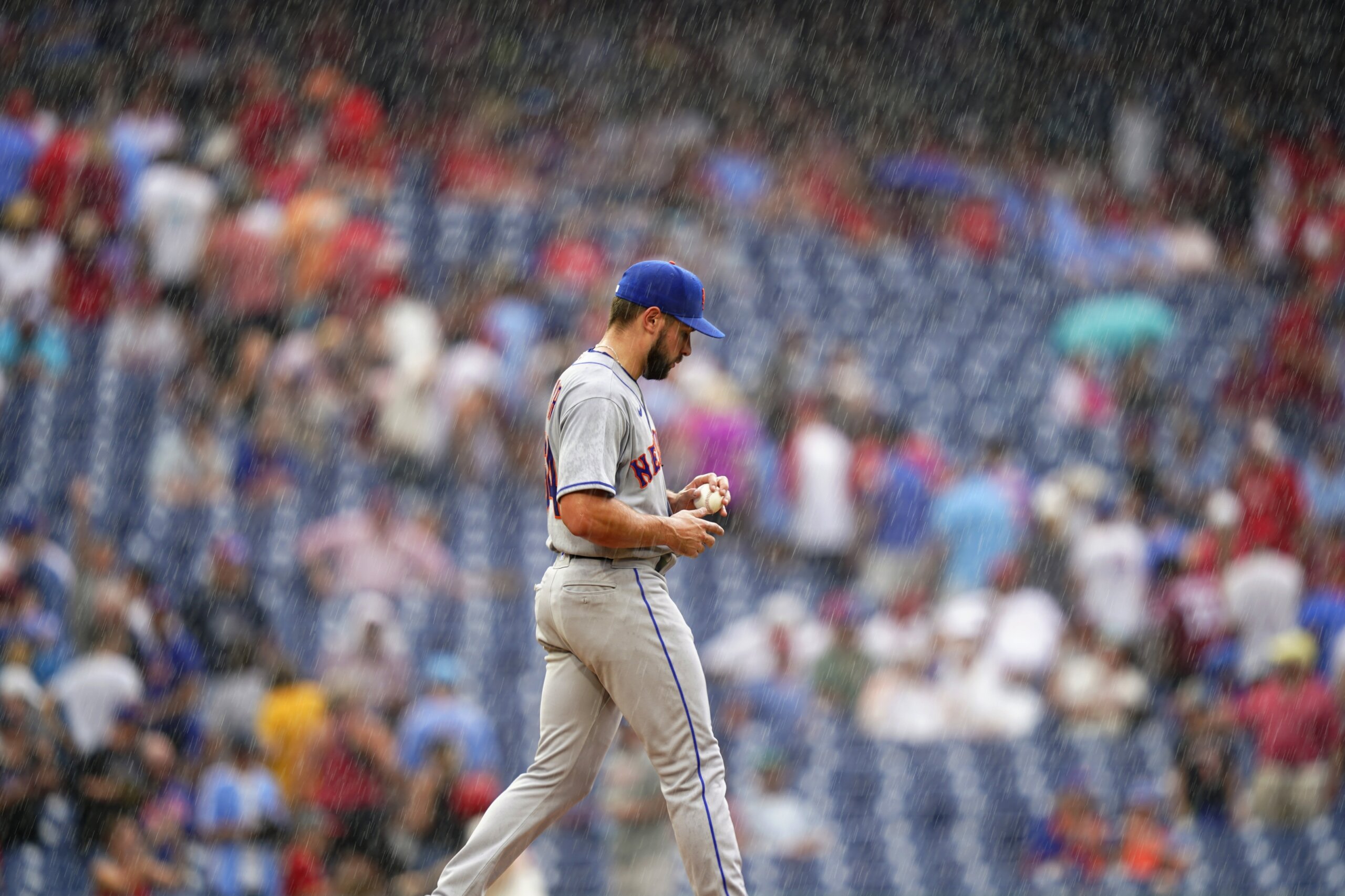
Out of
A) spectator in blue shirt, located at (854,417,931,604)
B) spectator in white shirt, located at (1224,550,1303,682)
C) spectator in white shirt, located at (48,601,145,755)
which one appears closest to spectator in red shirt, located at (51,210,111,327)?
spectator in white shirt, located at (48,601,145,755)

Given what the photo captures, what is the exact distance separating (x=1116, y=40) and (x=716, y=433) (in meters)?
8.43

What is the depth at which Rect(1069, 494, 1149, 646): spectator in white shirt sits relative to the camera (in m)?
8.60

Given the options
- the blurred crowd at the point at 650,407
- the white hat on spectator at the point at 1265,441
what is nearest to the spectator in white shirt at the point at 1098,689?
the blurred crowd at the point at 650,407

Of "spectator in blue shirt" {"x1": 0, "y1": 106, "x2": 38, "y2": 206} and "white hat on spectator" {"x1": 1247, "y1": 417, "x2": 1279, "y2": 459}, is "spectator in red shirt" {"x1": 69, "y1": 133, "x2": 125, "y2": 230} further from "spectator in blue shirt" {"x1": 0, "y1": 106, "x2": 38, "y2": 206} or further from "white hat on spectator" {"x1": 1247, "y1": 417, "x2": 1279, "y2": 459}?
"white hat on spectator" {"x1": 1247, "y1": 417, "x2": 1279, "y2": 459}

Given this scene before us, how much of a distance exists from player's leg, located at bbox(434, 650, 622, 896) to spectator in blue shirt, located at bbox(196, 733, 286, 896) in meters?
3.43

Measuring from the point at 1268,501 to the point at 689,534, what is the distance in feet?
22.6

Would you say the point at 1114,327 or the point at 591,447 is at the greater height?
the point at 1114,327

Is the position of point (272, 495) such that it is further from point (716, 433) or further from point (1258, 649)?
point (1258, 649)

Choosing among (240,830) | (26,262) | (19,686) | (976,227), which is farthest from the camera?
(976,227)

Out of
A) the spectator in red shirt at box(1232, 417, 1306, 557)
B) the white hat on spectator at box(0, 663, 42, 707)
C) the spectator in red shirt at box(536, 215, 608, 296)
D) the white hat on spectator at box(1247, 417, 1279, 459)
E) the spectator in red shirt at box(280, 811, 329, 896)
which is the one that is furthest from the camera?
the spectator in red shirt at box(536, 215, 608, 296)

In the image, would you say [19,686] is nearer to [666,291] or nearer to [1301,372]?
[666,291]

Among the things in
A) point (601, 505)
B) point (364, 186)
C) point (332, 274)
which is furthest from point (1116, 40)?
point (601, 505)

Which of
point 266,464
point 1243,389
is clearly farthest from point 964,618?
point 266,464

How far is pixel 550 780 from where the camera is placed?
338cm
